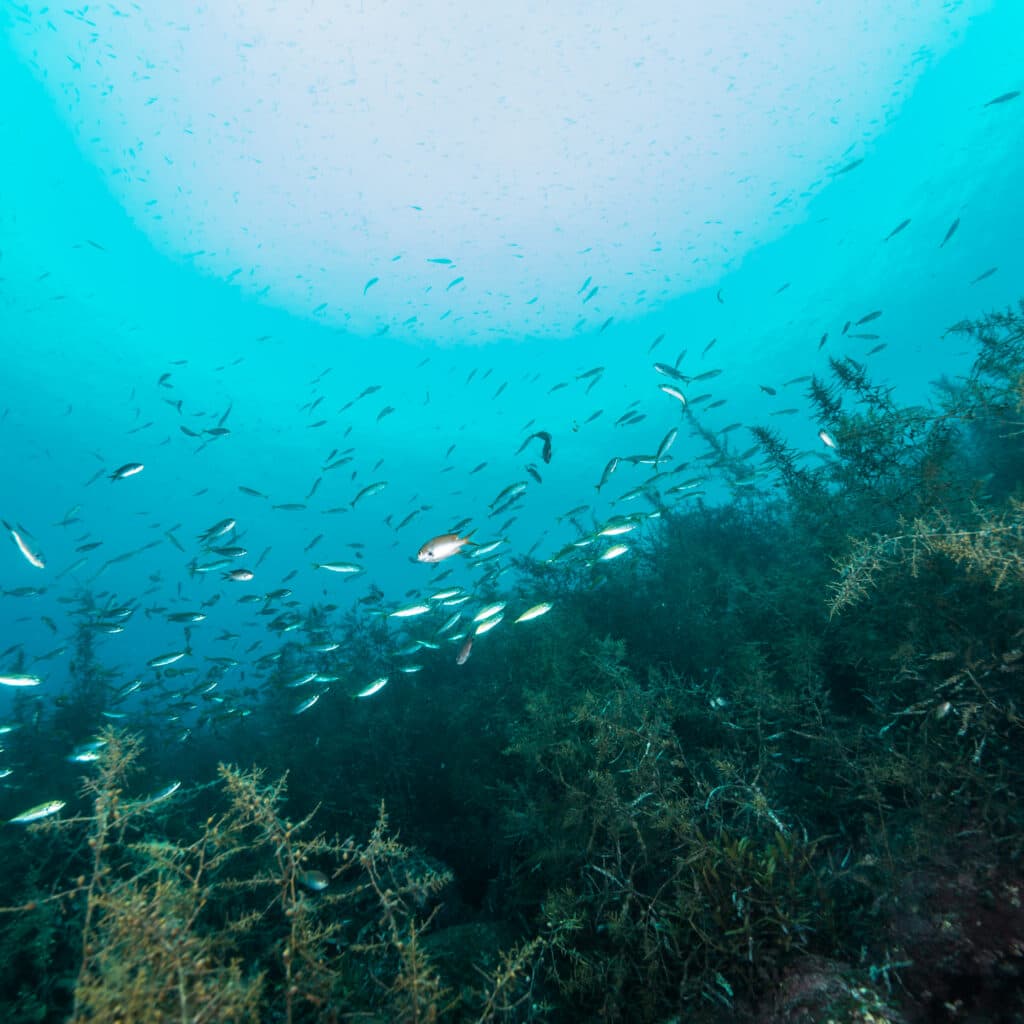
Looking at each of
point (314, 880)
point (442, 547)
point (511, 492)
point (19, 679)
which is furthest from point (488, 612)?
point (19, 679)

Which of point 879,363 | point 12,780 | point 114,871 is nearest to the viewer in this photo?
point 114,871

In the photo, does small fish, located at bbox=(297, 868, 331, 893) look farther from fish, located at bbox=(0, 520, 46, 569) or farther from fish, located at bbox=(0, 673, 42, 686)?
fish, located at bbox=(0, 520, 46, 569)

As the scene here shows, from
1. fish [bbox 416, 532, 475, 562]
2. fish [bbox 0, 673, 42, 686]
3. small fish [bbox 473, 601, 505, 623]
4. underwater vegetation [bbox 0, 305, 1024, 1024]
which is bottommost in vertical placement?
underwater vegetation [bbox 0, 305, 1024, 1024]

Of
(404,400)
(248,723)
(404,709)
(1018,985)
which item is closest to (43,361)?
(404,400)

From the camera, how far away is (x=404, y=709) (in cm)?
964

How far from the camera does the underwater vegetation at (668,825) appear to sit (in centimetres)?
249

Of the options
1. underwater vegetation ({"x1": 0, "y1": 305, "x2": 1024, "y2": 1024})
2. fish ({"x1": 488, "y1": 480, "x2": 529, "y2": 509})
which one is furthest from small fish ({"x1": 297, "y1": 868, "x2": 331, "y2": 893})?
fish ({"x1": 488, "y1": 480, "x2": 529, "y2": 509})

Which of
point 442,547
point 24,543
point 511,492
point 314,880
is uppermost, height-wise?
point 24,543

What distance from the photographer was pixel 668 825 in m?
3.54

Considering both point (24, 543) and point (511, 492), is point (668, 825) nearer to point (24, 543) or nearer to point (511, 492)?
point (511, 492)

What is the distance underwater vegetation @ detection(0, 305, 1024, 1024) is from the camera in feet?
8.17

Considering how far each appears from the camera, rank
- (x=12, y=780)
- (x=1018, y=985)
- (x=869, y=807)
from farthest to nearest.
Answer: (x=12, y=780)
(x=869, y=807)
(x=1018, y=985)

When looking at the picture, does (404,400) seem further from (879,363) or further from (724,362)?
(879,363)

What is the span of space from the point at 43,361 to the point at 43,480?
91.0 ft
